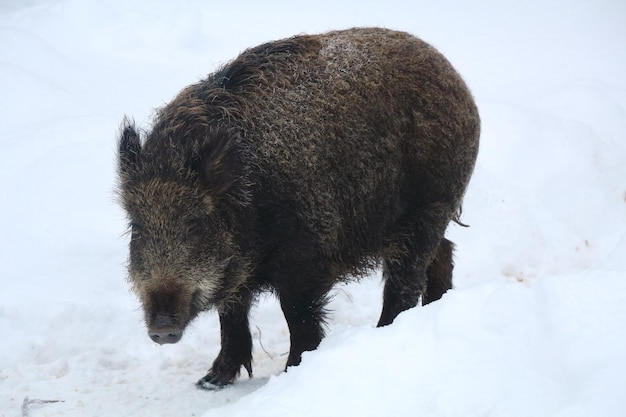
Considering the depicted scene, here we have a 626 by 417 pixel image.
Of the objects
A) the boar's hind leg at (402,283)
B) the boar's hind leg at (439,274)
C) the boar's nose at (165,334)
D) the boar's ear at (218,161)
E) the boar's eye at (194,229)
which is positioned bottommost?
the boar's hind leg at (439,274)

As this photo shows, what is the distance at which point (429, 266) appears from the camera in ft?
20.5

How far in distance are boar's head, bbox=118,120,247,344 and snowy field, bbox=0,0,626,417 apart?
2.82ft

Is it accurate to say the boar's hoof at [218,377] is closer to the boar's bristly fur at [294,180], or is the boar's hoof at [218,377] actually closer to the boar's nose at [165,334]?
the boar's bristly fur at [294,180]

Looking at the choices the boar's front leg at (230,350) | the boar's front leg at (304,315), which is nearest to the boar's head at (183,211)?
the boar's front leg at (304,315)

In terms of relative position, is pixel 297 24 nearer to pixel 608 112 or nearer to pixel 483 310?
pixel 608 112

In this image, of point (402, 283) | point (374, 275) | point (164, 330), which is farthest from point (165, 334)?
point (374, 275)

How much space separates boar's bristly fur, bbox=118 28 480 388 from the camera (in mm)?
4645

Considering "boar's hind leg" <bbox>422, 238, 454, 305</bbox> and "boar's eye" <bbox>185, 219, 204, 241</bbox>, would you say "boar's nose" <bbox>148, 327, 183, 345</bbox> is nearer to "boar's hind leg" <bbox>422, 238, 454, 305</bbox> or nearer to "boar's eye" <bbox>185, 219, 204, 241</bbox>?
"boar's eye" <bbox>185, 219, 204, 241</bbox>

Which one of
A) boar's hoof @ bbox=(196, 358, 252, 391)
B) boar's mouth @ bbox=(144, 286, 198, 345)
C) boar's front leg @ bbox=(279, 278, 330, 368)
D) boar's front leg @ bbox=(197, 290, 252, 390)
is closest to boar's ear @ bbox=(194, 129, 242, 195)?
boar's mouth @ bbox=(144, 286, 198, 345)

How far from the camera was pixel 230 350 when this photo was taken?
5.48m

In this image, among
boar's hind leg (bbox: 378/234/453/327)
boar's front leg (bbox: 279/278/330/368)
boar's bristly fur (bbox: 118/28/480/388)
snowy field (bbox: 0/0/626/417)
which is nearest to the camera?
snowy field (bbox: 0/0/626/417)

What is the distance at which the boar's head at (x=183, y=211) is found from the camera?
14.9 ft

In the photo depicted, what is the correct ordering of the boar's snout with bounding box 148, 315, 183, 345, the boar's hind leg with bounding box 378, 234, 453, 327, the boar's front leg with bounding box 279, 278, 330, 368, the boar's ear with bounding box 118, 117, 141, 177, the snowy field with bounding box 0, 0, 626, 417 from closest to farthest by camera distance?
1. the snowy field with bounding box 0, 0, 626, 417
2. the boar's snout with bounding box 148, 315, 183, 345
3. the boar's ear with bounding box 118, 117, 141, 177
4. the boar's front leg with bounding box 279, 278, 330, 368
5. the boar's hind leg with bounding box 378, 234, 453, 327

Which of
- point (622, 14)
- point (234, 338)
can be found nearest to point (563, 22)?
point (622, 14)
